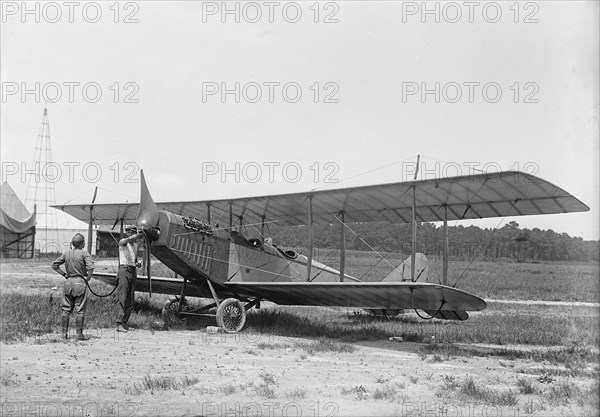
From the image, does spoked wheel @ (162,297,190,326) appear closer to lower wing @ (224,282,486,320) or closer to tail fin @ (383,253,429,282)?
lower wing @ (224,282,486,320)

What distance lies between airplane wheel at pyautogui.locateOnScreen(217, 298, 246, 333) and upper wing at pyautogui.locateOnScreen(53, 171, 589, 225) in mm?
2387

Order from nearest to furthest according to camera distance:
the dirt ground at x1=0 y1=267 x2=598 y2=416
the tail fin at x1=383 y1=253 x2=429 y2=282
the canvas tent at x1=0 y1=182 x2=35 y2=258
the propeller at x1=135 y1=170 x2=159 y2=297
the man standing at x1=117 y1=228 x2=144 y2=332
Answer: the dirt ground at x1=0 y1=267 x2=598 y2=416
the man standing at x1=117 y1=228 x2=144 y2=332
the propeller at x1=135 y1=170 x2=159 y2=297
the tail fin at x1=383 y1=253 x2=429 y2=282
the canvas tent at x1=0 y1=182 x2=35 y2=258

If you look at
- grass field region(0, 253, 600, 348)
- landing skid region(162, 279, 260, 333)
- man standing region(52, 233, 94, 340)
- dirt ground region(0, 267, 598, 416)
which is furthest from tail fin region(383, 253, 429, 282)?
man standing region(52, 233, 94, 340)

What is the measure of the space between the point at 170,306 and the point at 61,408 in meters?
7.38

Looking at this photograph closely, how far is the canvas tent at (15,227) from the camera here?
125ft

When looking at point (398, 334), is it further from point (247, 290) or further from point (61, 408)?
point (61, 408)

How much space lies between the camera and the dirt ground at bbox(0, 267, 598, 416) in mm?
5547

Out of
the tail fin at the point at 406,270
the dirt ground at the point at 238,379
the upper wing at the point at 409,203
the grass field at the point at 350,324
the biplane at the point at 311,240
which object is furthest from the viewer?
the tail fin at the point at 406,270

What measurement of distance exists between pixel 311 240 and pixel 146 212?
327 centimetres

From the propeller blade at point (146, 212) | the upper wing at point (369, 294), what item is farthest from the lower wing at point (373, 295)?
the propeller blade at point (146, 212)

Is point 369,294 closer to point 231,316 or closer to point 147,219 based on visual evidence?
point 231,316

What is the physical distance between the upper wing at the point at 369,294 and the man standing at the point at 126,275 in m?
2.19

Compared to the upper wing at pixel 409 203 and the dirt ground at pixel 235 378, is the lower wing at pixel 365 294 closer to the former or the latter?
the dirt ground at pixel 235 378

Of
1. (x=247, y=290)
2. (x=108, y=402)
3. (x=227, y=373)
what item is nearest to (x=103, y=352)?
(x=227, y=373)
